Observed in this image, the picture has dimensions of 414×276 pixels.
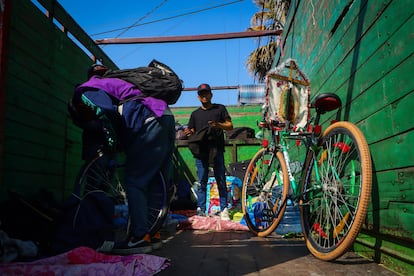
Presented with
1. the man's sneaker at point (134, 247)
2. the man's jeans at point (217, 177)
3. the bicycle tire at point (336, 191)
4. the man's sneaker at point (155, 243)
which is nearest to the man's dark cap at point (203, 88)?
the man's jeans at point (217, 177)

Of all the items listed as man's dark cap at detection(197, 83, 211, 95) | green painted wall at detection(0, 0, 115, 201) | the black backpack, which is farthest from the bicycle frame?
green painted wall at detection(0, 0, 115, 201)

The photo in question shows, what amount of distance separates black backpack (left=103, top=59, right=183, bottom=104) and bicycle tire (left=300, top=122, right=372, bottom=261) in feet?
4.09

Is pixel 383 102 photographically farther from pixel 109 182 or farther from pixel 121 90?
pixel 109 182

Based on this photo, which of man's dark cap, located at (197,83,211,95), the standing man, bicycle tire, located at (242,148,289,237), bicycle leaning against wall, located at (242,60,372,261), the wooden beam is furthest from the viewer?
the wooden beam

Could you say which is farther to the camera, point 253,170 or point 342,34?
point 253,170

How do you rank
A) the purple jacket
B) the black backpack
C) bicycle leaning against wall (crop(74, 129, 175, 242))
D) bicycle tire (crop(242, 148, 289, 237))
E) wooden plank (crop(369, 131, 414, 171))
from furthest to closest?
bicycle tire (crop(242, 148, 289, 237))
bicycle leaning against wall (crop(74, 129, 175, 242))
the black backpack
the purple jacket
wooden plank (crop(369, 131, 414, 171))

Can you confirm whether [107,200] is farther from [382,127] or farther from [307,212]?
[382,127]

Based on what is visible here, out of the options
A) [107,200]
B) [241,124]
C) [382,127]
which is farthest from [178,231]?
[241,124]

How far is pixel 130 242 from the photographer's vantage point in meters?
2.33

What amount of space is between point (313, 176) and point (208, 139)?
6.76ft

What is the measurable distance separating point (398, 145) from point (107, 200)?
196cm

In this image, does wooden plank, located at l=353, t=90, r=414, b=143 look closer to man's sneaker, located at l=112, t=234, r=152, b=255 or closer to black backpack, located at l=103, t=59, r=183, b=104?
black backpack, located at l=103, t=59, r=183, b=104

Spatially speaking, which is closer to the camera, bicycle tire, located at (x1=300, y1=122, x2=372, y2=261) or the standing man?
bicycle tire, located at (x1=300, y1=122, x2=372, y2=261)

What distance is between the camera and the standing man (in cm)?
445
